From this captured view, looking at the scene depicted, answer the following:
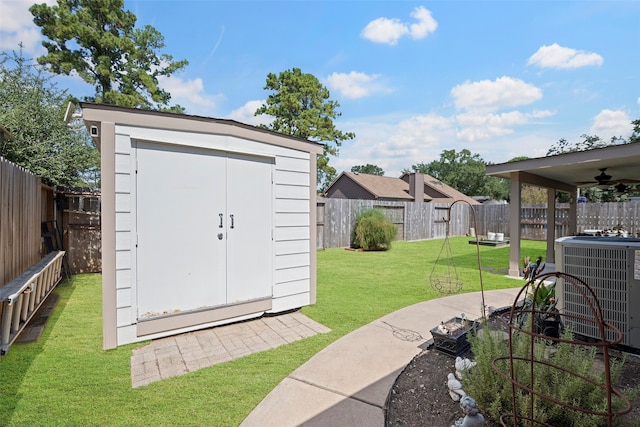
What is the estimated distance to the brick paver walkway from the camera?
266 centimetres

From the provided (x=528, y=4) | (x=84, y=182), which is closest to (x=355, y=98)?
(x=528, y=4)

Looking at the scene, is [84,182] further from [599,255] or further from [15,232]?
[599,255]

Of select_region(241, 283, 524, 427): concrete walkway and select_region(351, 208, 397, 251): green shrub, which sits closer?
select_region(241, 283, 524, 427): concrete walkway

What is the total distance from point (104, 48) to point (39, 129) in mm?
8452

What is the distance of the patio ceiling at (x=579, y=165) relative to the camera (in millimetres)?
4633

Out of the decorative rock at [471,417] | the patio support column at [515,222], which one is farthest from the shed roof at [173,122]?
the patio support column at [515,222]

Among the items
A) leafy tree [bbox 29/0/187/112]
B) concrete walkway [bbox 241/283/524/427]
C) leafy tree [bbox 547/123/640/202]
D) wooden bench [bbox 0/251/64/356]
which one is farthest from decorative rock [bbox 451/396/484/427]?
leafy tree [bbox 547/123/640/202]

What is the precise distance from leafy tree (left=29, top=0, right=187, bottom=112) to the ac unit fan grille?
14295 millimetres

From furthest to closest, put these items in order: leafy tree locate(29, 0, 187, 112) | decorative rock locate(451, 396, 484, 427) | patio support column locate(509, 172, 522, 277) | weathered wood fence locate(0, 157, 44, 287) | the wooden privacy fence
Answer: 1. leafy tree locate(29, 0, 187, 112)
2. patio support column locate(509, 172, 522, 277)
3. weathered wood fence locate(0, 157, 44, 287)
4. the wooden privacy fence
5. decorative rock locate(451, 396, 484, 427)

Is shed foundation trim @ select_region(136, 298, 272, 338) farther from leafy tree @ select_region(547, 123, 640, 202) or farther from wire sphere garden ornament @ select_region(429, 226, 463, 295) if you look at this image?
leafy tree @ select_region(547, 123, 640, 202)

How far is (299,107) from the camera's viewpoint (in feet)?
62.9

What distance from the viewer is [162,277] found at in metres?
3.24

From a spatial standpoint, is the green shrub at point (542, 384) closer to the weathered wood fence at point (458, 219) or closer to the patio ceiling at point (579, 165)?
the patio ceiling at point (579, 165)

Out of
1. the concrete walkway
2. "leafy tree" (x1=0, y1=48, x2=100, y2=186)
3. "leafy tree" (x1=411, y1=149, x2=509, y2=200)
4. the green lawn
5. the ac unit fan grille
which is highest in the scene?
"leafy tree" (x1=411, y1=149, x2=509, y2=200)
